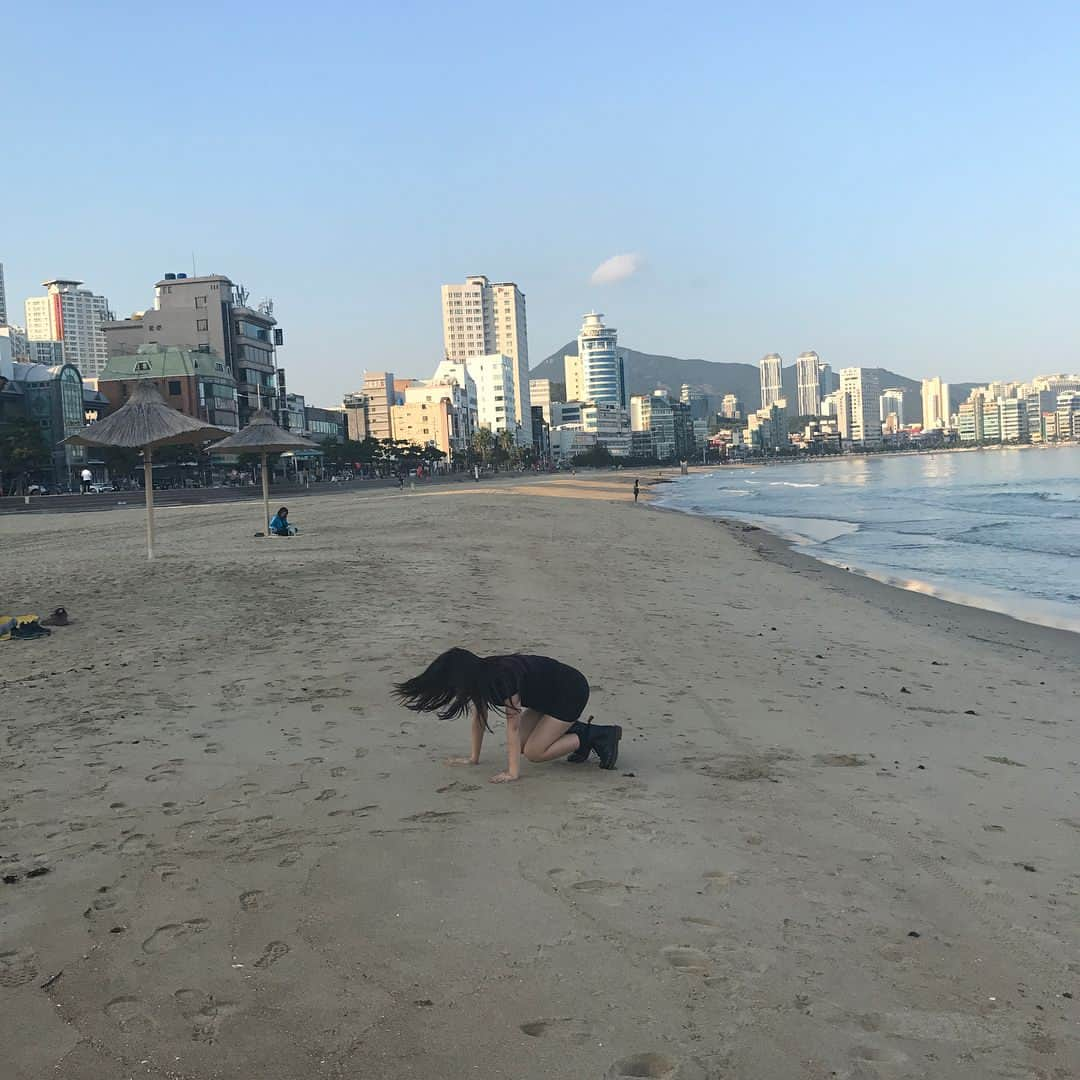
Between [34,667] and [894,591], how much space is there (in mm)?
13561

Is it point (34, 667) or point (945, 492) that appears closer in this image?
point (34, 667)

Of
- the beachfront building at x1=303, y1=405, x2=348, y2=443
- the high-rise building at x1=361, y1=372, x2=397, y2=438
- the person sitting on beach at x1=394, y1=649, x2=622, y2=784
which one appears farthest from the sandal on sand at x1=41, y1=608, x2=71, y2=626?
the high-rise building at x1=361, y1=372, x2=397, y2=438

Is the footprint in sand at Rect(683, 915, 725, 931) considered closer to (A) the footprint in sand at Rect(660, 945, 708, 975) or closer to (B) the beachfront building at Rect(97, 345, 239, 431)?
(A) the footprint in sand at Rect(660, 945, 708, 975)

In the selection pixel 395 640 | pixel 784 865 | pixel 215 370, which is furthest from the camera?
pixel 215 370

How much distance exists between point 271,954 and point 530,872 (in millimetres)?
1152

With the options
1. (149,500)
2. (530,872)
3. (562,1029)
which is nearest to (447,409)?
(149,500)

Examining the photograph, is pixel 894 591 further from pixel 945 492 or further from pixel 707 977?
pixel 945 492

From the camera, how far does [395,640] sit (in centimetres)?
950

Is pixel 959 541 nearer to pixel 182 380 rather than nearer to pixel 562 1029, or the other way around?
pixel 562 1029

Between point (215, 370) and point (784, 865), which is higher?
point (215, 370)

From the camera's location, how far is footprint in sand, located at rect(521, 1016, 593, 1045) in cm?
294

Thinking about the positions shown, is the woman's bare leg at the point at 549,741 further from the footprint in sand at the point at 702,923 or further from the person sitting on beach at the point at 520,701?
the footprint in sand at the point at 702,923

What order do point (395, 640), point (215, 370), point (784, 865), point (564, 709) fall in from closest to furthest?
1. point (784, 865)
2. point (564, 709)
3. point (395, 640)
4. point (215, 370)

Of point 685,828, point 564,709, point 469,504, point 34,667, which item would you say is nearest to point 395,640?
point 34,667
